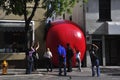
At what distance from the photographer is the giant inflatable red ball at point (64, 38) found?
3092cm

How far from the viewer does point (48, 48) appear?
29.4 meters

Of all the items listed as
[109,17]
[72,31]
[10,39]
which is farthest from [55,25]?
[109,17]

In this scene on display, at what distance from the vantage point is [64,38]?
101ft

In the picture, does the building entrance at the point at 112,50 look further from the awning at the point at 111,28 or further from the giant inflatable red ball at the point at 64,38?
the giant inflatable red ball at the point at 64,38

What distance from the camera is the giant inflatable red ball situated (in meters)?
30.9

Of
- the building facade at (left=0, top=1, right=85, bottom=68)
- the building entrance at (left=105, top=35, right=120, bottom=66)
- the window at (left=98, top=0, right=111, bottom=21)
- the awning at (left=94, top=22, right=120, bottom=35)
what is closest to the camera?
the building facade at (left=0, top=1, right=85, bottom=68)

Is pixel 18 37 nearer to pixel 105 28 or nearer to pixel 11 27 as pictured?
pixel 11 27


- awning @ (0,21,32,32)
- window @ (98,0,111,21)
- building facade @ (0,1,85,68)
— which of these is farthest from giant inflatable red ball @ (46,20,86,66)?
window @ (98,0,111,21)

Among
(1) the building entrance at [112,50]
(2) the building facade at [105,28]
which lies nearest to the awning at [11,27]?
(2) the building facade at [105,28]

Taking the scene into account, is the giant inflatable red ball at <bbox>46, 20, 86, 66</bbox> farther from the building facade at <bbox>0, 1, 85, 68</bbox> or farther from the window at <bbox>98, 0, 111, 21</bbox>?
the window at <bbox>98, 0, 111, 21</bbox>

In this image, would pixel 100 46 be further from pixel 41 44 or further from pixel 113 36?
pixel 41 44

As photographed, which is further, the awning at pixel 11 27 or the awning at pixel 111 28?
the awning at pixel 111 28

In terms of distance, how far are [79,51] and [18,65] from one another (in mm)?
5172

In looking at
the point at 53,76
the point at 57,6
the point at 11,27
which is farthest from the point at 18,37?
the point at 53,76
